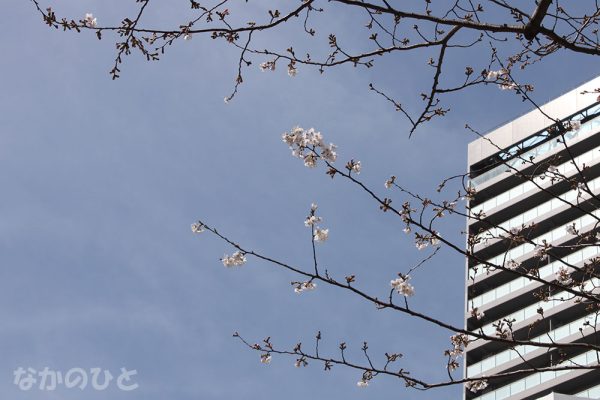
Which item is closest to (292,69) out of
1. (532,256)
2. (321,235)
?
(321,235)

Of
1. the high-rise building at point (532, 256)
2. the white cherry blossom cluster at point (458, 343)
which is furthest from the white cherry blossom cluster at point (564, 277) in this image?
the high-rise building at point (532, 256)

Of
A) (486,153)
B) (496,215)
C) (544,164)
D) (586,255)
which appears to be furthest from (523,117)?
(544,164)

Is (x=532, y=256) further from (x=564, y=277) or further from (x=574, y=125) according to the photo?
(x=564, y=277)

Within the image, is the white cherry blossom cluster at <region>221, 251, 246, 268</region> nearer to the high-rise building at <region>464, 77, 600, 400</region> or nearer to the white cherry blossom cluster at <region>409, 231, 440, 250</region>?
the white cherry blossom cluster at <region>409, 231, 440, 250</region>

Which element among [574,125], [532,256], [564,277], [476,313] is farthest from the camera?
[532,256]

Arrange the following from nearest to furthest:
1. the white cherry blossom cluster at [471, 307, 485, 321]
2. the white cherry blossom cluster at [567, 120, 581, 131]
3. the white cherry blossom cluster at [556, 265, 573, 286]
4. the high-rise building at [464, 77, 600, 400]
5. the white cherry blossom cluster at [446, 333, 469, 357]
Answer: the white cherry blossom cluster at [471, 307, 485, 321] < the white cherry blossom cluster at [446, 333, 469, 357] < the white cherry blossom cluster at [556, 265, 573, 286] < the white cherry blossom cluster at [567, 120, 581, 131] < the high-rise building at [464, 77, 600, 400]

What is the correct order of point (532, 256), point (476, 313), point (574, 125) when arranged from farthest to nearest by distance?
point (532, 256), point (574, 125), point (476, 313)

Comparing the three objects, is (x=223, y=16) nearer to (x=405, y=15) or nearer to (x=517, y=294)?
(x=405, y=15)

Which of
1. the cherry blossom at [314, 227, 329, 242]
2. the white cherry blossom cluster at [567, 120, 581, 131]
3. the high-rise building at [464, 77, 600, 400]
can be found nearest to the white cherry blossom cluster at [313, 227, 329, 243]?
the cherry blossom at [314, 227, 329, 242]

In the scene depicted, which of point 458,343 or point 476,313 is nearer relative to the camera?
point 476,313

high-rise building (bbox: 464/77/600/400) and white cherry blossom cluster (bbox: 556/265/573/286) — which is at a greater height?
high-rise building (bbox: 464/77/600/400)

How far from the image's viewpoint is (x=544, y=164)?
24.0 feet

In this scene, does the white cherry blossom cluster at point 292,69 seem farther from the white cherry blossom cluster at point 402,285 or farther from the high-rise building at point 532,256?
the high-rise building at point 532,256

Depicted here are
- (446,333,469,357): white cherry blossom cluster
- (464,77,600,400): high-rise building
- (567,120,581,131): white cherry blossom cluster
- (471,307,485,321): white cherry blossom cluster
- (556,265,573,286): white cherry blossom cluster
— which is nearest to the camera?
(471,307,485,321): white cherry blossom cluster
